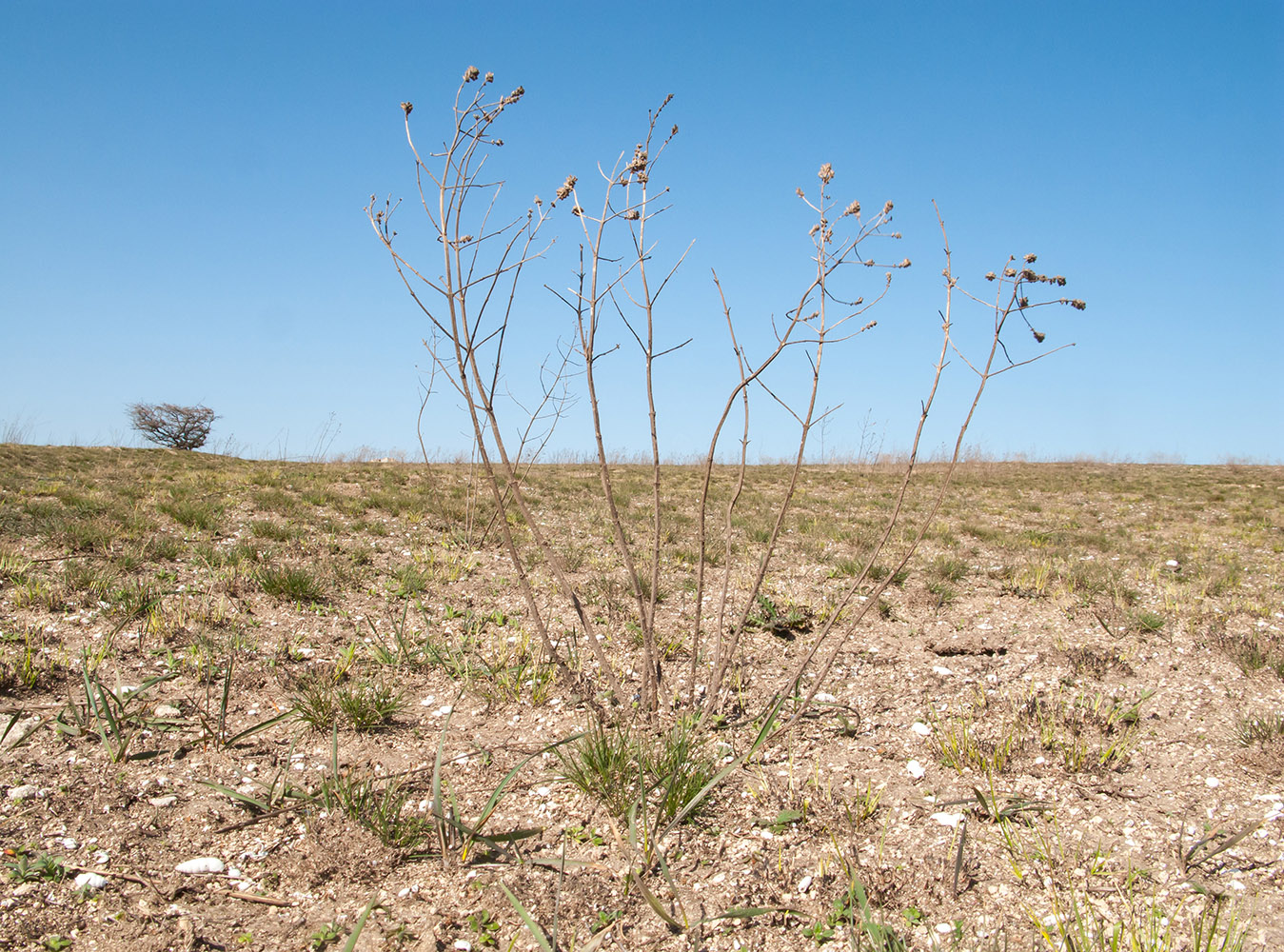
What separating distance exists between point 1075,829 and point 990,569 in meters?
4.05

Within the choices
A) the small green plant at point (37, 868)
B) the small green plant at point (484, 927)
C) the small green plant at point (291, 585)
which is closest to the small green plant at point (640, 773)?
the small green plant at point (484, 927)

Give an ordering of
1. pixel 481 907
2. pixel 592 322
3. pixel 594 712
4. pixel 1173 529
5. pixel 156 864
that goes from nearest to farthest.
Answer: pixel 481 907
pixel 156 864
pixel 592 322
pixel 594 712
pixel 1173 529

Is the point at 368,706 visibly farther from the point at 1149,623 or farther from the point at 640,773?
the point at 1149,623

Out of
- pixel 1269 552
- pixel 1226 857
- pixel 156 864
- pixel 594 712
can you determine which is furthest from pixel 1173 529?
pixel 156 864

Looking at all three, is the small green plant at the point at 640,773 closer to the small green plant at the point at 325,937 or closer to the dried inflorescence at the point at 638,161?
Answer: the small green plant at the point at 325,937

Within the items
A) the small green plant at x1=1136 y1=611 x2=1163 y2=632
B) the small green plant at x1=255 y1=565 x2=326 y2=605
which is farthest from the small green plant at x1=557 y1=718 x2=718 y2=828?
the small green plant at x1=1136 y1=611 x2=1163 y2=632

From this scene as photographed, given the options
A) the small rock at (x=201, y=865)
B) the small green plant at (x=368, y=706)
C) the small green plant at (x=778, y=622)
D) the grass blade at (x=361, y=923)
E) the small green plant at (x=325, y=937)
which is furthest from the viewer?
the small green plant at (x=778, y=622)

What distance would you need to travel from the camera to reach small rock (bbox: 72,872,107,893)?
1.94m

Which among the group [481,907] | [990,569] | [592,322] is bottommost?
[481,907]

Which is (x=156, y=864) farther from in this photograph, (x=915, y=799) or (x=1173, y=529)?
(x=1173, y=529)

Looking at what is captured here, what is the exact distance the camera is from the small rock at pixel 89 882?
194 centimetres

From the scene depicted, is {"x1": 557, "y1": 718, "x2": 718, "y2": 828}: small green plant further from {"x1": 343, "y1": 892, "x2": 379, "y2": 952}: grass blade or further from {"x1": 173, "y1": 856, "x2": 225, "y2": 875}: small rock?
{"x1": 173, "y1": 856, "x2": 225, "y2": 875}: small rock

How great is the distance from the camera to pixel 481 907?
195cm

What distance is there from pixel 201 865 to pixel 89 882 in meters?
0.26
